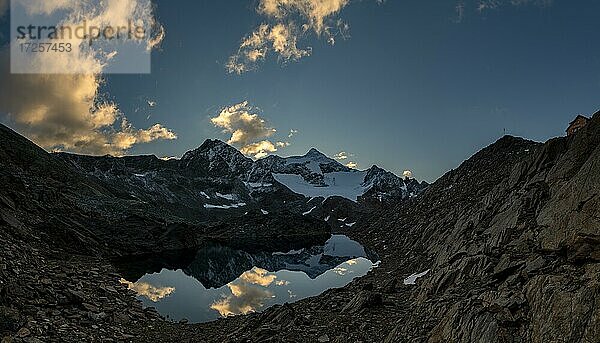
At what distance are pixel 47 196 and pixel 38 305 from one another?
116 ft

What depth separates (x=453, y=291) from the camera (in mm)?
16391

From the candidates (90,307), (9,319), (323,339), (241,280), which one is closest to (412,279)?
(323,339)

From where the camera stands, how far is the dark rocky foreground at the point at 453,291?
11.6 m

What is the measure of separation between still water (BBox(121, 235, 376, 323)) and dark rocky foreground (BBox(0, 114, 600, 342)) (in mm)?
4293

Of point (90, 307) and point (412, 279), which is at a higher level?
point (90, 307)

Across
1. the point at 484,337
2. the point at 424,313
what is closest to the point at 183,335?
the point at 424,313

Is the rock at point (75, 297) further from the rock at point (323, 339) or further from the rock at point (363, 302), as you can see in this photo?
the rock at point (363, 302)

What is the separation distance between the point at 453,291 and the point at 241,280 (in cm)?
3253

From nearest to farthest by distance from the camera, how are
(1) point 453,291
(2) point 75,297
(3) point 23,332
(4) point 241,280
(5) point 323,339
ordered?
(3) point 23,332
(1) point 453,291
(5) point 323,339
(2) point 75,297
(4) point 241,280

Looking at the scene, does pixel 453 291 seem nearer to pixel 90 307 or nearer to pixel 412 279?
pixel 412 279

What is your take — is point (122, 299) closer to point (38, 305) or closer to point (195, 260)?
point (38, 305)

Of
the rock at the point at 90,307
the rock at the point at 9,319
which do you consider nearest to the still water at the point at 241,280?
the rock at the point at 90,307

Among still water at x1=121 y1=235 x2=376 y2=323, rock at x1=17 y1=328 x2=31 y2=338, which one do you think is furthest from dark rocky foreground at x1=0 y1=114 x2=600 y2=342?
still water at x1=121 y1=235 x2=376 y2=323

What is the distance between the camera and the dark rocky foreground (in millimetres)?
11555
